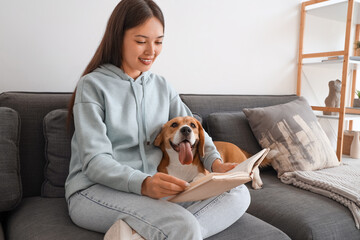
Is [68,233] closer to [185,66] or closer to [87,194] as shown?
[87,194]

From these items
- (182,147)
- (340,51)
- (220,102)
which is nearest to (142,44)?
(182,147)

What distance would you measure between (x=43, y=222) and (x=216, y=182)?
1.81 feet

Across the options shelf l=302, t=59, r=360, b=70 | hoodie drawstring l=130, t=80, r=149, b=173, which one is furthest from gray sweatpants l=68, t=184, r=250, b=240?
shelf l=302, t=59, r=360, b=70

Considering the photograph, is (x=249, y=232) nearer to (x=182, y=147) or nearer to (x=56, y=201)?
(x=182, y=147)

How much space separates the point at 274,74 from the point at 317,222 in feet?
4.77

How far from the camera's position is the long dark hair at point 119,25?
1067 mm

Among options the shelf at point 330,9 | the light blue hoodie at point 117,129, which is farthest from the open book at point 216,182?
the shelf at point 330,9

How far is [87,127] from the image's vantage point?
0.96 meters

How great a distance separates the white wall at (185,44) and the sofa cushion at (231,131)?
0.40 metres

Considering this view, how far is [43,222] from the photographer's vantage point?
94 cm

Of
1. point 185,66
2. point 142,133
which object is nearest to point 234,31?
point 185,66

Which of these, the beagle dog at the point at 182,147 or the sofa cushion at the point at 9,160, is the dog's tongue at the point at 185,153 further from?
the sofa cushion at the point at 9,160

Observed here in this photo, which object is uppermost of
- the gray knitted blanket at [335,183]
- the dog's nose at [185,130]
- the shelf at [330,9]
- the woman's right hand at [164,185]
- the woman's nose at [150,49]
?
the shelf at [330,9]

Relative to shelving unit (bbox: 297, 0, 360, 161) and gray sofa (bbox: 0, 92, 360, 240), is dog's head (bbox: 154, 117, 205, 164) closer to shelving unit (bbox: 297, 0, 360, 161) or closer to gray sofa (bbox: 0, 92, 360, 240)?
gray sofa (bbox: 0, 92, 360, 240)
